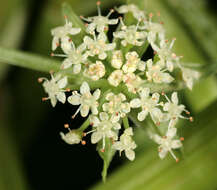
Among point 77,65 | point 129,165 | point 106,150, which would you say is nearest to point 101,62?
point 77,65

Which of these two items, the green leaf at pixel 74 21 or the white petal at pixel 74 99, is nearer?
the white petal at pixel 74 99

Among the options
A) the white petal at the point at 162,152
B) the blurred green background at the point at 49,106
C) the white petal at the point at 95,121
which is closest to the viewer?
the white petal at the point at 95,121

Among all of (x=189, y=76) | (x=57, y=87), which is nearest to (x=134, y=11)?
(x=189, y=76)

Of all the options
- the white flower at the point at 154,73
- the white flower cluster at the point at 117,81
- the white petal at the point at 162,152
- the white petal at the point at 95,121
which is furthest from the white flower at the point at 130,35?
the white petal at the point at 162,152

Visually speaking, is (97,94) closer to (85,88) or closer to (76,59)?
(85,88)

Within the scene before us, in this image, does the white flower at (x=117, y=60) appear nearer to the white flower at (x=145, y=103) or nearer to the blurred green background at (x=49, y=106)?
the white flower at (x=145, y=103)

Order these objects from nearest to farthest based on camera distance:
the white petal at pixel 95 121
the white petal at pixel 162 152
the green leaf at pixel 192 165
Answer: the white petal at pixel 95 121 → the white petal at pixel 162 152 → the green leaf at pixel 192 165

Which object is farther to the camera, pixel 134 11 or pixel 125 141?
pixel 134 11

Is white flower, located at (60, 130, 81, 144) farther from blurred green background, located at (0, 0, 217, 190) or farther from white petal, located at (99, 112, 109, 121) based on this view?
blurred green background, located at (0, 0, 217, 190)
